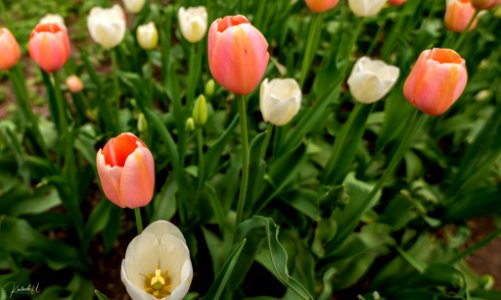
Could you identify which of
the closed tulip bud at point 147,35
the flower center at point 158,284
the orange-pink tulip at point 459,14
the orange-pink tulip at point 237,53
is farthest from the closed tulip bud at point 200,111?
the orange-pink tulip at point 459,14

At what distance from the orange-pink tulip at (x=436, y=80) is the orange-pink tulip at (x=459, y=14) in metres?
0.52

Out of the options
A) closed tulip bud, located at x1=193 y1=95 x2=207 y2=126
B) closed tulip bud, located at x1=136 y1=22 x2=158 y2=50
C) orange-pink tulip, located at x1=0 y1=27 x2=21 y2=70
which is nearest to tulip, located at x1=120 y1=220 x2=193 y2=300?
closed tulip bud, located at x1=193 y1=95 x2=207 y2=126

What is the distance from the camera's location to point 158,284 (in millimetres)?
973

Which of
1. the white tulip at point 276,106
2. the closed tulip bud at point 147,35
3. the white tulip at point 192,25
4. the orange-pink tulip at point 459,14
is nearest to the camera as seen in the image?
the white tulip at point 276,106

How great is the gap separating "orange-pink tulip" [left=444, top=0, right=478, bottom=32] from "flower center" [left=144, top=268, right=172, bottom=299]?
50.8 inches

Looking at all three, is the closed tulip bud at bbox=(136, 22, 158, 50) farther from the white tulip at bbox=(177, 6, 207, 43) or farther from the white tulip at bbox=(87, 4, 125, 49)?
the white tulip at bbox=(177, 6, 207, 43)

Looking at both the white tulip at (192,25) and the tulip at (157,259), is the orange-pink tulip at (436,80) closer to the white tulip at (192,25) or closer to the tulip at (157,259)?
the tulip at (157,259)

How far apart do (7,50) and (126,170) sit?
791 mm

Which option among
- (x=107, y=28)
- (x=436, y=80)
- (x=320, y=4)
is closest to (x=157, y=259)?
(x=436, y=80)

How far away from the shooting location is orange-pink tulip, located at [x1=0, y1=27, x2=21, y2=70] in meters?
1.29

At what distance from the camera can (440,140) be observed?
231 centimetres

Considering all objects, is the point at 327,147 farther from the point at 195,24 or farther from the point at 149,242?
the point at 149,242

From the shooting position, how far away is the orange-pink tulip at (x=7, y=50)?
129cm

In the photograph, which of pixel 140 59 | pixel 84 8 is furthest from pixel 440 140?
pixel 84 8
